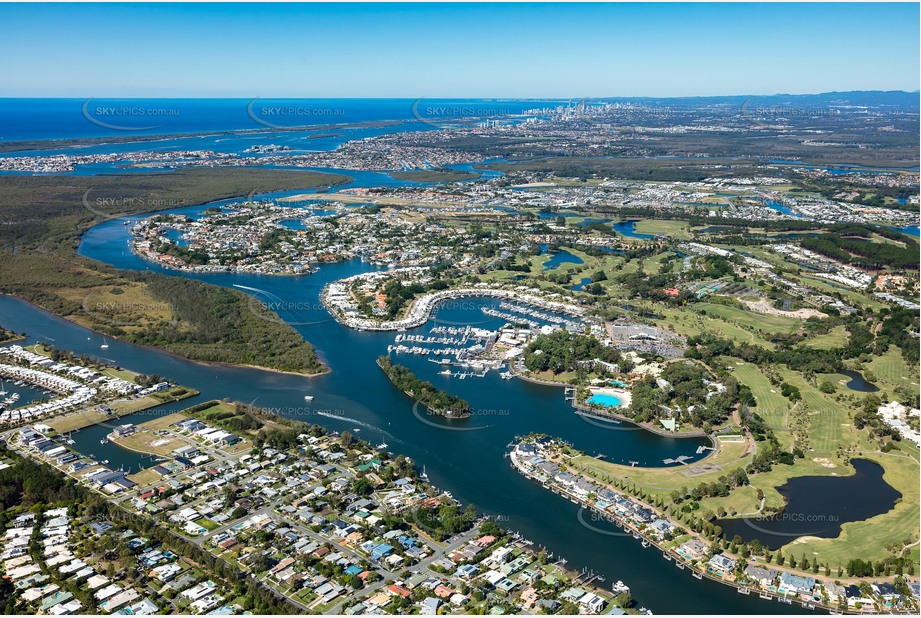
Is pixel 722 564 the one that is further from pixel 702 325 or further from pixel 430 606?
pixel 702 325

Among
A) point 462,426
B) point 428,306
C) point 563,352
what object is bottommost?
point 462,426

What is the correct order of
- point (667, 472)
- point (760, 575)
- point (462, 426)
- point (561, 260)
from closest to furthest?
point (760, 575), point (667, 472), point (462, 426), point (561, 260)

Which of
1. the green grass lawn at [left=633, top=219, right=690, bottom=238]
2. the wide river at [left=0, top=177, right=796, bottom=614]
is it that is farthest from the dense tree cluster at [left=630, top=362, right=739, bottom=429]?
the green grass lawn at [left=633, top=219, right=690, bottom=238]

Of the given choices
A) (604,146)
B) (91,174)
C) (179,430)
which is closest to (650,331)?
(179,430)

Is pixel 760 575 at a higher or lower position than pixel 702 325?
lower

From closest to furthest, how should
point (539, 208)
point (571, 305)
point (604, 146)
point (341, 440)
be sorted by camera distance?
point (341, 440) < point (571, 305) < point (539, 208) < point (604, 146)

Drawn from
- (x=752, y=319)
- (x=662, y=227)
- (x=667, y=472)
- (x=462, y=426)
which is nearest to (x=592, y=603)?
(x=667, y=472)

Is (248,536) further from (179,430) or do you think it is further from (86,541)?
(179,430)
